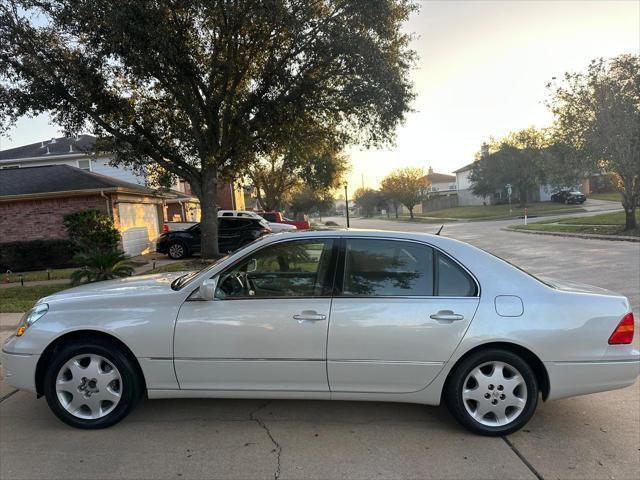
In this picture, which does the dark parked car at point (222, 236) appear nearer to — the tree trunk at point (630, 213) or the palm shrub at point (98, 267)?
the palm shrub at point (98, 267)

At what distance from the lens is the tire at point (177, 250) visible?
17281 millimetres

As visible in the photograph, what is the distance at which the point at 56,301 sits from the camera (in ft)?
12.0

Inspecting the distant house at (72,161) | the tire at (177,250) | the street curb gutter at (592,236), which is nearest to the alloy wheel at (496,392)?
the tire at (177,250)

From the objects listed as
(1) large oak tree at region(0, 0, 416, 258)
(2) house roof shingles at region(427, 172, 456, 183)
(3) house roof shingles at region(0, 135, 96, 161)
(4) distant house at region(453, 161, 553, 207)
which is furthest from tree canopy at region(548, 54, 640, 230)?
(2) house roof shingles at region(427, 172, 456, 183)

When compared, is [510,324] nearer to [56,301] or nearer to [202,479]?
[202,479]

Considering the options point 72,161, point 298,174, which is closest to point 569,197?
point 298,174

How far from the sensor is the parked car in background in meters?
46.8

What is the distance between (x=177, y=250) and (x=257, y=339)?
14.8 meters

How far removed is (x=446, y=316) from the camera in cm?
332

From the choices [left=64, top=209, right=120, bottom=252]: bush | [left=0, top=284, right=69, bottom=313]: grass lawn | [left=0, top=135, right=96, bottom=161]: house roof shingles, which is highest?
[left=0, top=135, right=96, bottom=161]: house roof shingles

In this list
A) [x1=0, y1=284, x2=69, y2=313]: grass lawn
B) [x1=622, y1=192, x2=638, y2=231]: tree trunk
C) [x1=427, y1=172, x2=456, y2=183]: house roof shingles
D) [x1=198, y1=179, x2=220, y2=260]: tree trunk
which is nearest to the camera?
[x1=0, y1=284, x2=69, y2=313]: grass lawn

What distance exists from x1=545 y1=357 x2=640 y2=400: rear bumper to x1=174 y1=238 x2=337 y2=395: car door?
1.67m

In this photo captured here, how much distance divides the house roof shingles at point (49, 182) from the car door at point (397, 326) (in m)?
15.7

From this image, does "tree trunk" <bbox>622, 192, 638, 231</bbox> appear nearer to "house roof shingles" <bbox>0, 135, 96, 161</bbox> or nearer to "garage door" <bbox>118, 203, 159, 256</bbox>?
"garage door" <bbox>118, 203, 159, 256</bbox>
